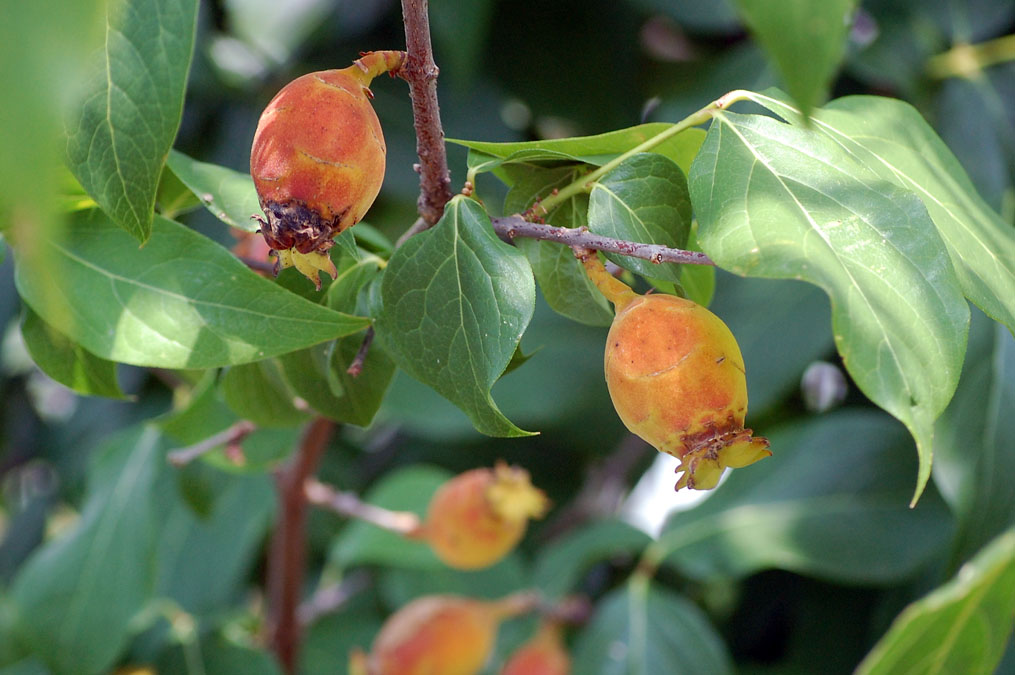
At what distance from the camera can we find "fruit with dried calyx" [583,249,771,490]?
37 centimetres

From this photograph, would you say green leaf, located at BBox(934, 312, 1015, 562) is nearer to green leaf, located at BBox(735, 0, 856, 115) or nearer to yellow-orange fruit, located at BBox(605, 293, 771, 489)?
yellow-orange fruit, located at BBox(605, 293, 771, 489)

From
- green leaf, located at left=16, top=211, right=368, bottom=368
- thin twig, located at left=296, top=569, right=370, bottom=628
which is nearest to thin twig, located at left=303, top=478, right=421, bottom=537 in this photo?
thin twig, located at left=296, top=569, right=370, bottom=628

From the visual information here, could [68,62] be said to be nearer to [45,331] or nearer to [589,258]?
[589,258]

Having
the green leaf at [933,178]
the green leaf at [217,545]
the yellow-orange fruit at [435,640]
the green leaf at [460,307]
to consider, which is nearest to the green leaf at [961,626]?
the green leaf at [933,178]

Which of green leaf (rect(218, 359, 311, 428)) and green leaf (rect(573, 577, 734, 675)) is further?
green leaf (rect(573, 577, 734, 675))

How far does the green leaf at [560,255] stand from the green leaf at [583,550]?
664 millimetres

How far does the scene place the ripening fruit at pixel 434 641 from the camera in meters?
0.81

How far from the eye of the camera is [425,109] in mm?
396

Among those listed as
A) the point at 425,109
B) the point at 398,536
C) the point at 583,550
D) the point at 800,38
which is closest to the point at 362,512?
the point at 398,536

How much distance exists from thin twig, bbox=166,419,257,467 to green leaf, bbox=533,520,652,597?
527 millimetres

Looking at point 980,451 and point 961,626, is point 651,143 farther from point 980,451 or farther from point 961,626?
point 980,451

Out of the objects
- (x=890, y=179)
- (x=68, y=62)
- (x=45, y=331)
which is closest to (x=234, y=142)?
(x=45, y=331)

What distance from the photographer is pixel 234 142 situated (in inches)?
48.8

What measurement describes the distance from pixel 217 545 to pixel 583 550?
444 mm
